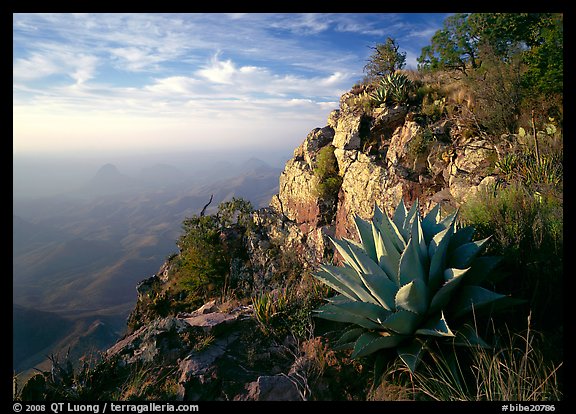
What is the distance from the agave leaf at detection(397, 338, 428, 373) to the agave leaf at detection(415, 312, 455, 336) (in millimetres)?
101

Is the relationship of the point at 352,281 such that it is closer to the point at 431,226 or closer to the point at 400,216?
the point at 431,226

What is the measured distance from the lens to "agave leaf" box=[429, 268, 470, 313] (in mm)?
2443

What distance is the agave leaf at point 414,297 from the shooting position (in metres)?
2.42

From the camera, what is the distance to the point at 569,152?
11.1 ft

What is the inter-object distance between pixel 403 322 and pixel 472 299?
0.60 meters

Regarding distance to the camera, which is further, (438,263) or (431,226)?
(431,226)

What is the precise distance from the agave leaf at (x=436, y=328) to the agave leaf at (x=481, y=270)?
21.2 inches

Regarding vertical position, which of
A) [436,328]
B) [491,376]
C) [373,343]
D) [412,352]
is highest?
[436,328]

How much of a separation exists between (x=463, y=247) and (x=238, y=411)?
2483 mm

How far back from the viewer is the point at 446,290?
2498 millimetres

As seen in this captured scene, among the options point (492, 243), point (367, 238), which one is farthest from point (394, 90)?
point (367, 238)

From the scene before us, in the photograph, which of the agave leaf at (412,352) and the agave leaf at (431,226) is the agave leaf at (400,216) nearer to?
the agave leaf at (431,226)

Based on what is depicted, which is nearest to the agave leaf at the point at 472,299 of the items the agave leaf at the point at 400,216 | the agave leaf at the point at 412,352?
the agave leaf at the point at 412,352
